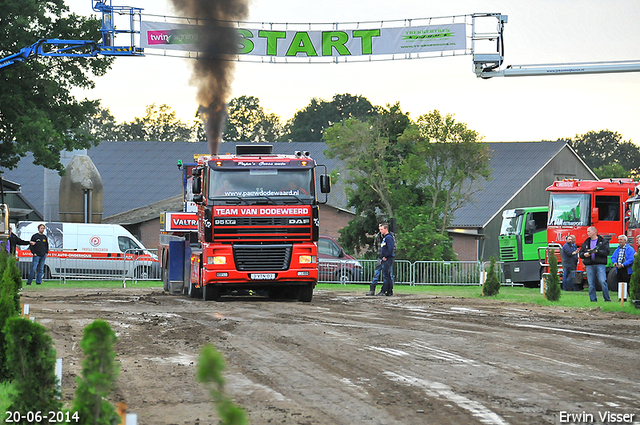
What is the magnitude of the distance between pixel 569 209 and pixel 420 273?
6.58 meters

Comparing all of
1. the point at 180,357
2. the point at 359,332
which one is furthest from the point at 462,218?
the point at 180,357

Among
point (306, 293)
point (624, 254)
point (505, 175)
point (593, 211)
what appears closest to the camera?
point (306, 293)

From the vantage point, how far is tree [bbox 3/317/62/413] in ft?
18.9

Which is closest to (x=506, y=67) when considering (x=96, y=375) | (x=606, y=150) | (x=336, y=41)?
(x=336, y=41)

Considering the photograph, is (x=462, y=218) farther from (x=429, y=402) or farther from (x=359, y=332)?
(x=429, y=402)

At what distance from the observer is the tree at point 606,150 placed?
105 meters

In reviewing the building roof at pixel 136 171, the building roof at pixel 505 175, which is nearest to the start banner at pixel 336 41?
the building roof at pixel 505 175

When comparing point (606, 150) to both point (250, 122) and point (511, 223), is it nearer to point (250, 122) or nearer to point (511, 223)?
point (250, 122)

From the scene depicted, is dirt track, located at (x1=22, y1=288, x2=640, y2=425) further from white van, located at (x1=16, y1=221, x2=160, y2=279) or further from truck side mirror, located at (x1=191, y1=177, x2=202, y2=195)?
white van, located at (x1=16, y1=221, x2=160, y2=279)

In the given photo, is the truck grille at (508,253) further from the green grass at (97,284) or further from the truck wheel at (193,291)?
the truck wheel at (193,291)

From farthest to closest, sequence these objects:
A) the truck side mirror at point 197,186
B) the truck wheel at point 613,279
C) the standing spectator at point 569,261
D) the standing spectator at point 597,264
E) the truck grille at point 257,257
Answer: the truck wheel at point 613,279, the standing spectator at point 569,261, the standing spectator at point 597,264, the truck side mirror at point 197,186, the truck grille at point 257,257

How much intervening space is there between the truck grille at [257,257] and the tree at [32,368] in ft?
46.1

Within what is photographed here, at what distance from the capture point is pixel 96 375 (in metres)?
4.62

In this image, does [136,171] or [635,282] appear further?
[136,171]
